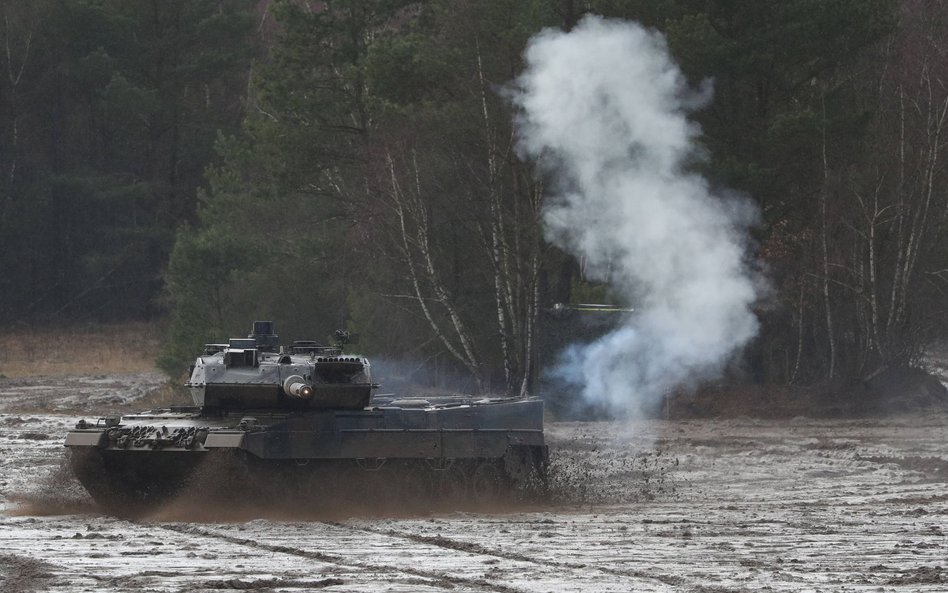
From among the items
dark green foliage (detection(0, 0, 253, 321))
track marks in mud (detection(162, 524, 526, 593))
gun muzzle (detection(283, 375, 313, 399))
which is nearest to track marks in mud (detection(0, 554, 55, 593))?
track marks in mud (detection(162, 524, 526, 593))

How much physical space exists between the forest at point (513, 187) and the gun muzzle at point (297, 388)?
1326 centimetres

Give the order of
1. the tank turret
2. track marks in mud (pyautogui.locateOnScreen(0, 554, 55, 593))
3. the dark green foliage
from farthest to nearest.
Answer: the dark green foliage, the tank turret, track marks in mud (pyautogui.locateOnScreen(0, 554, 55, 593))

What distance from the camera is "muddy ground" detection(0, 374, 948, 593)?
38.8ft

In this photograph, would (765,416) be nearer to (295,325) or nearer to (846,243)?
(846,243)

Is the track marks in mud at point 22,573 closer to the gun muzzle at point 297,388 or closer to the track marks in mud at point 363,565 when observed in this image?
the track marks in mud at point 363,565

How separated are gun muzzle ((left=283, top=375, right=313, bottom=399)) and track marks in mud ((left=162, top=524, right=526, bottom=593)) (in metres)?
2.02

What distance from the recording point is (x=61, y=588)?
37.3 feet

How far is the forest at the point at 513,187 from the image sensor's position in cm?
3036

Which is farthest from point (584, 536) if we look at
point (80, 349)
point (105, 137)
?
point (105, 137)

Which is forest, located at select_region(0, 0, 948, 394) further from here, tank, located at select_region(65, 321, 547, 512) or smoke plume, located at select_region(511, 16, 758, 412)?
tank, located at select_region(65, 321, 547, 512)

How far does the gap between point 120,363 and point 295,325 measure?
46.1 feet

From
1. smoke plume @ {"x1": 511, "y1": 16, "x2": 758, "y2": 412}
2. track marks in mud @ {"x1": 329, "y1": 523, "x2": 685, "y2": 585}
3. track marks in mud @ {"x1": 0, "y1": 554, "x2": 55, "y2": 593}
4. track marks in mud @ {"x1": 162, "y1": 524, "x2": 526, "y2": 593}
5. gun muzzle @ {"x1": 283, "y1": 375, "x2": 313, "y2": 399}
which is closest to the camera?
track marks in mud @ {"x1": 0, "y1": 554, "x2": 55, "y2": 593}

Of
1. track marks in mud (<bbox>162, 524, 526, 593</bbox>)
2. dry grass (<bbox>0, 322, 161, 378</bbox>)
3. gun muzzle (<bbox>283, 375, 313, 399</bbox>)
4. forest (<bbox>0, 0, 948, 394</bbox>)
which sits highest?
forest (<bbox>0, 0, 948, 394</bbox>)

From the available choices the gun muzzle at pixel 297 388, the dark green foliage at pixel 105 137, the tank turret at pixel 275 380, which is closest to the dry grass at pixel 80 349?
the dark green foliage at pixel 105 137
